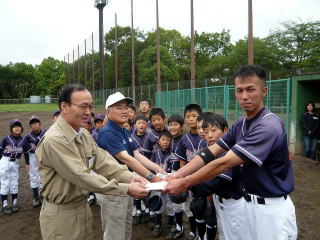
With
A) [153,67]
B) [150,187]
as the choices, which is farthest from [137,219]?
[153,67]

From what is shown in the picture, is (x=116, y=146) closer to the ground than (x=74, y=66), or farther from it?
closer to the ground

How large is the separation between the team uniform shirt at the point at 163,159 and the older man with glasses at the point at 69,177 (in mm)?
2080

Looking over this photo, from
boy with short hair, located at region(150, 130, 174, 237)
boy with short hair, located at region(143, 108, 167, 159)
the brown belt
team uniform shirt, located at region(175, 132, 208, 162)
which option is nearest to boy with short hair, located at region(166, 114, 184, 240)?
boy with short hair, located at region(150, 130, 174, 237)

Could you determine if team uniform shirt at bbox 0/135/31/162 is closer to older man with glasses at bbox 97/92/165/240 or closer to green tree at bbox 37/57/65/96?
older man with glasses at bbox 97/92/165/240

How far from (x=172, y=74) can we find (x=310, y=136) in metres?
33.4

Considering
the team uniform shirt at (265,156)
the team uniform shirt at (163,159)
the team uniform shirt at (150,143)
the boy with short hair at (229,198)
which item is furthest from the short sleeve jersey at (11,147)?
the team uniform shirt at (265,156)

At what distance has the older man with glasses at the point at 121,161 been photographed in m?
3.64

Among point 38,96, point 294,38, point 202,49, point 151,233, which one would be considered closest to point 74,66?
point 38,96

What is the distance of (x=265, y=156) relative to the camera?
7.92 ft

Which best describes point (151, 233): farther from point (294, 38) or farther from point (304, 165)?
point (294, 38)

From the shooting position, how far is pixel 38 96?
82625 mm

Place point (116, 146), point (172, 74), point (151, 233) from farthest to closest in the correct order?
point (172, 74) → point (151, 233) → point (116, 146)

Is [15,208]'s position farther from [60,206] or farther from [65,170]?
[65,170]

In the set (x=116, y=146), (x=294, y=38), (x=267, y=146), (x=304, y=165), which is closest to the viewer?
(x=267, y=146)
